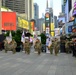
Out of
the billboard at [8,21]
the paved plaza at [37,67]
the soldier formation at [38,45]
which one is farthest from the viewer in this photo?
the billboard at [8,21]

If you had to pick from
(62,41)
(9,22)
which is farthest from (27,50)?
(9,22)

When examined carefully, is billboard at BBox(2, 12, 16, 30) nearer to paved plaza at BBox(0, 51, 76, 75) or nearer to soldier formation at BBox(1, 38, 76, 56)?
soldier formation at BBox(1, 38, 76, 56)

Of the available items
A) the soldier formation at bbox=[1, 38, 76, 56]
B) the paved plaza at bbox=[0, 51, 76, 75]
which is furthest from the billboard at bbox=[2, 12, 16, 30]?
the paved plaza at bbox=[0, 51, 76, 75]

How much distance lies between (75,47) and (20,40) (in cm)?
1606

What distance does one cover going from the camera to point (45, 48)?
42.1 meters

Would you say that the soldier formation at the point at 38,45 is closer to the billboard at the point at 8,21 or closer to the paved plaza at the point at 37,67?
the paved plaza at the point at 37,67

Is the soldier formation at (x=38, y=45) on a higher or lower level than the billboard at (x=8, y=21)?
lower

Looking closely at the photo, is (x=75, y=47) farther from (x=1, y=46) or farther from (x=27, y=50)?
(x=1, y=46)

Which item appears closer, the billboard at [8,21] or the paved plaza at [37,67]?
the paved plaza at [37,67]

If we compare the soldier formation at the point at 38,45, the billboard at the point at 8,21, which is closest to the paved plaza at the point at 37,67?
the soldier formation at the point at 38,45

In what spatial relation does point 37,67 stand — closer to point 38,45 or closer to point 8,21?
point 38,45

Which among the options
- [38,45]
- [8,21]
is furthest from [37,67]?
[8,21]

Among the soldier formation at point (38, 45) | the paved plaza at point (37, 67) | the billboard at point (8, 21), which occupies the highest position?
the billboard at point (8, 21)

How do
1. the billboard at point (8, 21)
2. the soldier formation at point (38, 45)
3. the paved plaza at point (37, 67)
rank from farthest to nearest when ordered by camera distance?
1. the billboard at point (8, 21)
2. the soldier formation at point (38, 45)
3. the paved plaza at point (37, 67)
